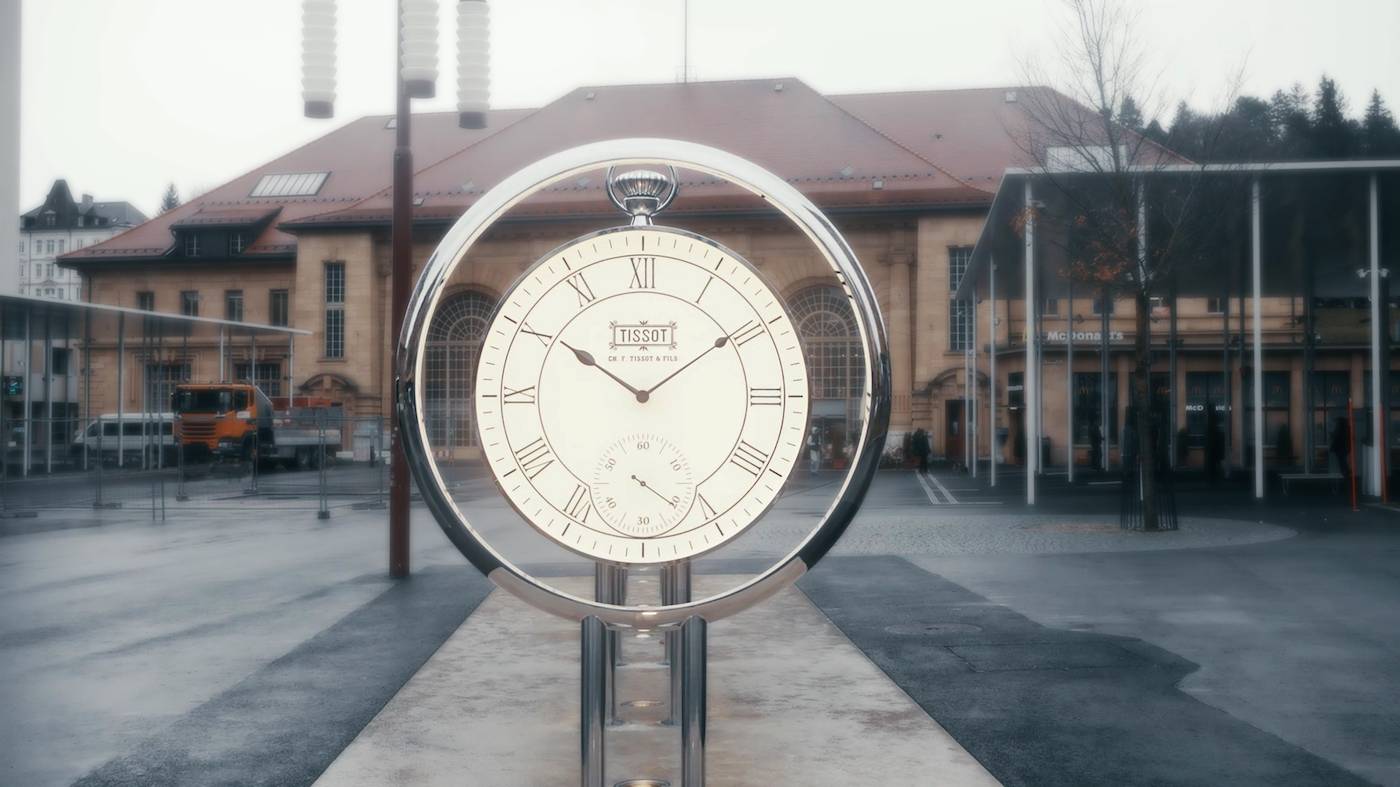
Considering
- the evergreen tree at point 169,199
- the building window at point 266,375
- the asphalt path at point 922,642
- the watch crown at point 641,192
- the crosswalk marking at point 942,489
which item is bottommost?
the crosswalk marking at point 942,489

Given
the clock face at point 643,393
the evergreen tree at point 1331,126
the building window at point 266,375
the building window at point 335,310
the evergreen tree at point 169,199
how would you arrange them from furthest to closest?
the evergreen tree at point 169,199 → the evergreen tree at point 1331,126 → the building window at point 266,375 → the building window at point 335,310 → the clock face at point 643,393

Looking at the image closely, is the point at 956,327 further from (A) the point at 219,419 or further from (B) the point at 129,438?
(B) the point at 129,438

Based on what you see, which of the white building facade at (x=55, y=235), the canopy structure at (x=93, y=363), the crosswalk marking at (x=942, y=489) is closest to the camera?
the crosswalk marking at (x=942, y=489)

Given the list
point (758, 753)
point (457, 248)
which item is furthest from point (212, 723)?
point (457, 248)

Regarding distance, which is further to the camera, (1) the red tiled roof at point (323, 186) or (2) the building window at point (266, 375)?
(2) the building window at point (266, 375)

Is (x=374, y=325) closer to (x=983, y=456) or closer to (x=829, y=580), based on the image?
(x=983, y=456)

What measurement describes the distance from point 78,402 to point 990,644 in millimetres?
57438

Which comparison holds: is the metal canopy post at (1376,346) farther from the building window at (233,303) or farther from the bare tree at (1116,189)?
the building window at (233,303)

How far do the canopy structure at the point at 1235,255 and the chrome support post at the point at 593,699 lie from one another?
15532 mm

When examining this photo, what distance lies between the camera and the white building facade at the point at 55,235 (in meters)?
131

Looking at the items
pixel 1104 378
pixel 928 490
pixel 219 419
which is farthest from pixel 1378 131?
pixel 219 419

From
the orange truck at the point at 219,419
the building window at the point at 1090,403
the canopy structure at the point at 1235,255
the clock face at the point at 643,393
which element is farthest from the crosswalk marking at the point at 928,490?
the clock face at the point at 643,393

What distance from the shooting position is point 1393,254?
31.0m

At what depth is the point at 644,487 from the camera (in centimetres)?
380
